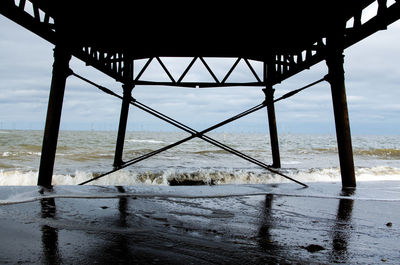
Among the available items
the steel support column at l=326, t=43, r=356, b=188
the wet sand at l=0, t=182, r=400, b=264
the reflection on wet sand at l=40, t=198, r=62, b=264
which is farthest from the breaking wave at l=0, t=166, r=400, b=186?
the reflection on wet sand at l=40, t=198, r=62, b=264

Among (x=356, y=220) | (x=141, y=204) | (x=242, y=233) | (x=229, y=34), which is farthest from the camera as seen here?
(x=229, y=34)

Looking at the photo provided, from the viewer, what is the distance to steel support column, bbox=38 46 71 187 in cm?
521

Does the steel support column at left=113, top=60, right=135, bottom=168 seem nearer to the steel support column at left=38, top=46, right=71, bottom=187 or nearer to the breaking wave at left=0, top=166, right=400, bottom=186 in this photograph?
the breaking wave at left=0, top=166, right=400, bottom=186

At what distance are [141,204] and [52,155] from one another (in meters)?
2.14

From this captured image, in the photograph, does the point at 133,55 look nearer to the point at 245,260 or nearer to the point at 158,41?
the point at 158,41

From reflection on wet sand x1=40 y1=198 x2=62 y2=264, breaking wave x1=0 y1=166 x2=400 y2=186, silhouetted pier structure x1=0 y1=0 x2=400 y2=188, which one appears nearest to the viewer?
reflection on wet sand x1=40 y1=198 x2=62 y2=264

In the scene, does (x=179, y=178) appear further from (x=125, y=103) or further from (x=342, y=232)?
(x=342, y=232)

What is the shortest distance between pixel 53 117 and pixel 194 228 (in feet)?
11.5

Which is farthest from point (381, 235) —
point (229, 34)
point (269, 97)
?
point (269, 97)

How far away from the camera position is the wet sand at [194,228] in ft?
7.44

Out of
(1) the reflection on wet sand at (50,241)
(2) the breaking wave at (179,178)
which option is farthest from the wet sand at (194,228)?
(2) the breaking wave at (179,178)

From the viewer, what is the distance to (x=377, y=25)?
14.1 ft

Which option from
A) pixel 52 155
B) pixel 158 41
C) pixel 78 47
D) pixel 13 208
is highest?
pixel 158 41

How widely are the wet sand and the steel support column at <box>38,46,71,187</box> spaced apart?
427 millimetres
